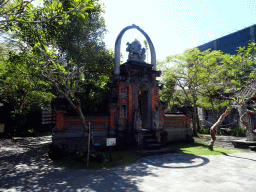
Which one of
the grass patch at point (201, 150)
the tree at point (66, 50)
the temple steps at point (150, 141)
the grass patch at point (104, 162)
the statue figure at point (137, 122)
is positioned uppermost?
the tree at point (66, 50)

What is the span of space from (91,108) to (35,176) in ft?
29.4

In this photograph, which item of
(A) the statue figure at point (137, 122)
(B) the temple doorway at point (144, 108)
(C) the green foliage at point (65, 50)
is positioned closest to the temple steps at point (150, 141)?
(B) the temple doorway at point (144, 108)

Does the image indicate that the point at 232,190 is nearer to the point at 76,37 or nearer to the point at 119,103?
the point at 119,103

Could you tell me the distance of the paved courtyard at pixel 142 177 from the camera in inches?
228

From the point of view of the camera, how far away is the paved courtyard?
579 centimetres

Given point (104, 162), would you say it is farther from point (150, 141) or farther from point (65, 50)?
point (65, 50)

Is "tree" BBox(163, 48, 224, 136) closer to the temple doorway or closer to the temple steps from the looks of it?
the temple doorway

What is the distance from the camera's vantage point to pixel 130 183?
618cm

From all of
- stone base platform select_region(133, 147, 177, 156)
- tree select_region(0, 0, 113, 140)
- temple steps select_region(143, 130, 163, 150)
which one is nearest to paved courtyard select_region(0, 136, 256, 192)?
stone base platform select_region(133, 147, 177, 156)

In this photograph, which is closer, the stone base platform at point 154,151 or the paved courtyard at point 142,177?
the paved courtyard at point 142,177

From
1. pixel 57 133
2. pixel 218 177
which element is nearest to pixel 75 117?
pixel 57 133

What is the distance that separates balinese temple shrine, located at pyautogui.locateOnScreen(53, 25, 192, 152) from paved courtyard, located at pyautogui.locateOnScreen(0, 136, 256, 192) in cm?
278

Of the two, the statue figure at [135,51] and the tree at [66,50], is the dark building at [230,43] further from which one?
the tree at [66,50]

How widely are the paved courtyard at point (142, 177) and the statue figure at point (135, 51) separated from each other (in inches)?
321
